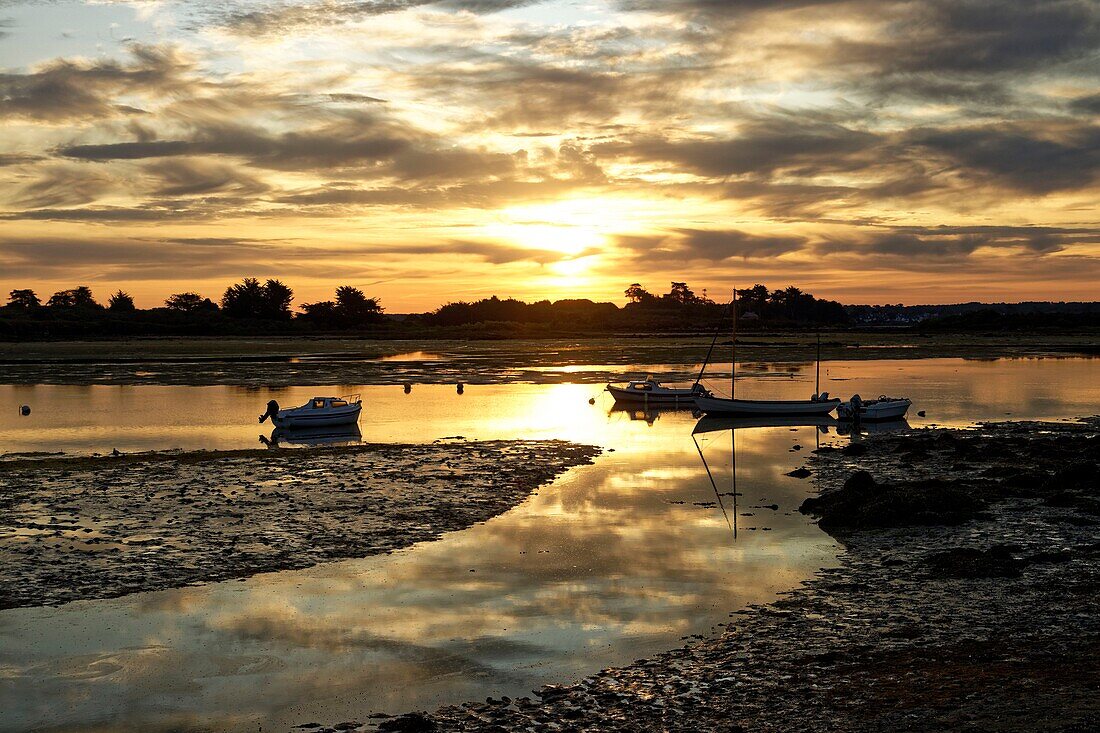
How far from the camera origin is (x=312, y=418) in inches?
1730

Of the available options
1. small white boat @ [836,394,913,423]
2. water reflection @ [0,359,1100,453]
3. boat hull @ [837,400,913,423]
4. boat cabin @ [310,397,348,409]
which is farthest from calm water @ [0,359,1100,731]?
boat cabin @ [310,397,348,409]

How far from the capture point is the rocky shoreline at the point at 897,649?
11.3 metres

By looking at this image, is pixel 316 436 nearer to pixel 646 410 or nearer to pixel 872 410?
pixel 646 410

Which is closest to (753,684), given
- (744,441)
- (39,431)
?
(744,441)

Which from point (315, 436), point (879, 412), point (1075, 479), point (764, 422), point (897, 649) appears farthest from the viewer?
point (764, 422)

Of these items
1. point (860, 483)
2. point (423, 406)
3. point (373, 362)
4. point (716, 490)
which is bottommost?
point (716, 490)

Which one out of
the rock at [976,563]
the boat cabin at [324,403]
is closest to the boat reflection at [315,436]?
the boat cabin at [324,403]

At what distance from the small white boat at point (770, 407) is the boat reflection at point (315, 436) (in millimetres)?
19120

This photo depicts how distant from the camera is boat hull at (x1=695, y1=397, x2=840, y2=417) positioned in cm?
5084

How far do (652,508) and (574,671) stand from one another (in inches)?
494

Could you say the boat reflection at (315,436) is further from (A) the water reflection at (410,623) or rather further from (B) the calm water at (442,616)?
(A) the water reflection at (410,623)

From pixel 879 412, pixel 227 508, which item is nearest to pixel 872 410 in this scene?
pixel 879 412

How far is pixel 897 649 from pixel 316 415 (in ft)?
113

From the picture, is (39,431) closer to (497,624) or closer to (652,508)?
(652,508)
